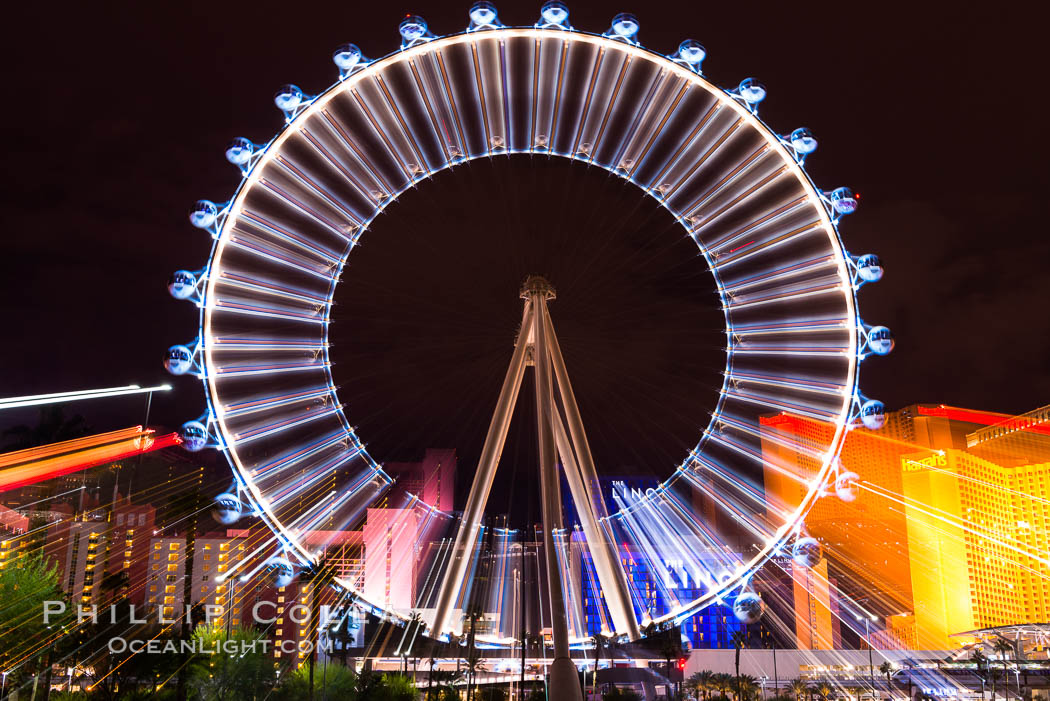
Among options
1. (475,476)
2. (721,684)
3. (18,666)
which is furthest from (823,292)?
(721,684)

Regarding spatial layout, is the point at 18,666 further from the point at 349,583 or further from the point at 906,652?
the point at 906,652

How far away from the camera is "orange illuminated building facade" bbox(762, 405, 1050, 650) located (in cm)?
8944

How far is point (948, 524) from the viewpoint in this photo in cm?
9562

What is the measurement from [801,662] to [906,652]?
10882 mm

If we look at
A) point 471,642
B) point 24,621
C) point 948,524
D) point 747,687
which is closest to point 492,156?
point 24,621

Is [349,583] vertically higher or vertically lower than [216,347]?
lower

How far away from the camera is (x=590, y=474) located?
61.9ft

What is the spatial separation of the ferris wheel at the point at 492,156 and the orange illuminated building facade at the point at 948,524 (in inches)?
2398

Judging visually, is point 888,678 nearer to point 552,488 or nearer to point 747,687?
point 747,687

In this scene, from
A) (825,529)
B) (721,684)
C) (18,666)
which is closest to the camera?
(18,666)

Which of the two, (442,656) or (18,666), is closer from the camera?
(18,666)

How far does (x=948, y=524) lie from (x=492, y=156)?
92.1 m

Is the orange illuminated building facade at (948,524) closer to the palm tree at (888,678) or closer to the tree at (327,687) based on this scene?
the palm tree at (888,678)

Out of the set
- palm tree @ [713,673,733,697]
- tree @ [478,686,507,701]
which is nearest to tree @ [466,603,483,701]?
tree @ [478,686,507,701]
